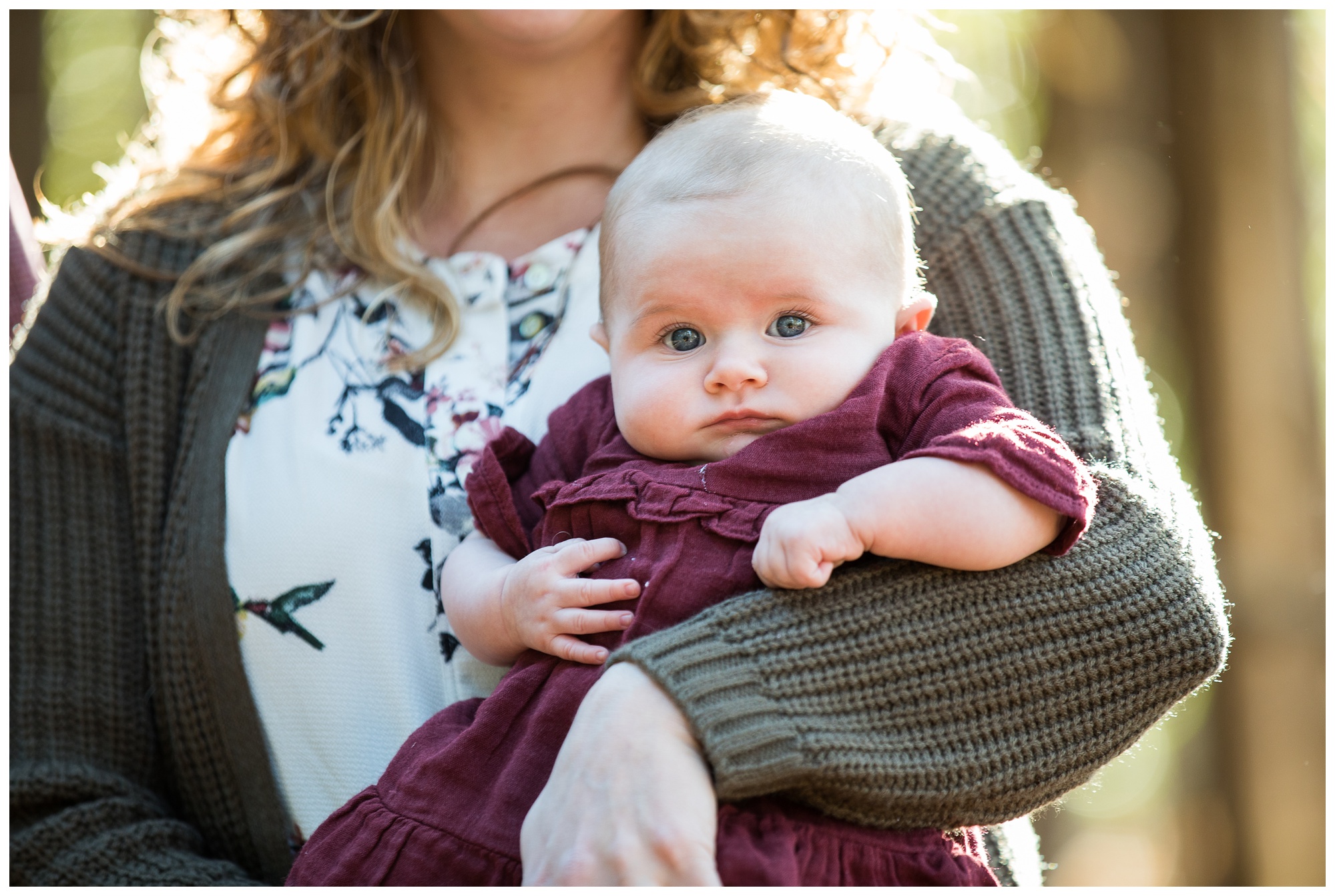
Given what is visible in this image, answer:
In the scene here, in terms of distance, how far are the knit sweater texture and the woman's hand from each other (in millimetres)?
27

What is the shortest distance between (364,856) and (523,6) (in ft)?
3.60

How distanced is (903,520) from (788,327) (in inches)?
10.0

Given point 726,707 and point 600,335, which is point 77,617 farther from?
point 726,707

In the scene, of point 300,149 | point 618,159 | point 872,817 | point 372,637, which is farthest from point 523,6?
point 872,817

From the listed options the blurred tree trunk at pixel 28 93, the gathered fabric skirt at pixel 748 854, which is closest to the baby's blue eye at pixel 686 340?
the gathered fabric skirt at pixel 748 854

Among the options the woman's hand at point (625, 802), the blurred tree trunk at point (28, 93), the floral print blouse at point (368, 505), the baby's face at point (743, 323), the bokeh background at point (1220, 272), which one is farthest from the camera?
the blurred tree trunk at point (28, 93)

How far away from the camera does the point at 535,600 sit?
1.11m

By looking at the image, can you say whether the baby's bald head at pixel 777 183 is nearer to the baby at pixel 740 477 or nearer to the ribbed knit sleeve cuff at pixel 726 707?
the baby at pixel 740 477

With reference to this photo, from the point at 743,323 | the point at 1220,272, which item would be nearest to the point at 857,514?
the point at 743,323

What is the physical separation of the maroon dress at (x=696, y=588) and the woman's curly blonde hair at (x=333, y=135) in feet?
1.97

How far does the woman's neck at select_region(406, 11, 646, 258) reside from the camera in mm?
1618

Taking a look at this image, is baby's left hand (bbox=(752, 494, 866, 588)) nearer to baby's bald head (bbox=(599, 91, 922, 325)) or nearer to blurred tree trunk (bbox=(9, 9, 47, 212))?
baby's bald head (bbox=(599, 91, 922, 325))

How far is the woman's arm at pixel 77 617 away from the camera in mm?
1385

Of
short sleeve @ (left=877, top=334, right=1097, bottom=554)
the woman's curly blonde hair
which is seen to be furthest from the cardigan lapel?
Result: short sleeve @ (left=877, top=334, right=1097, bottom=554)
